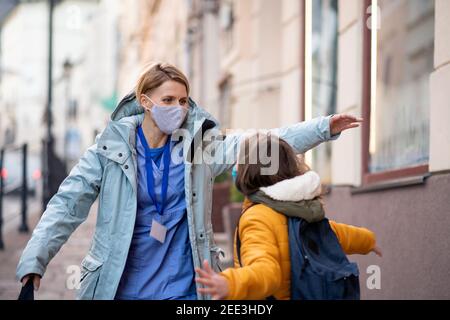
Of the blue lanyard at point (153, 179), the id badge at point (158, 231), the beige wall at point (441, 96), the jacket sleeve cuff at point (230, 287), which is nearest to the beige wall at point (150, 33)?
the beige wall at point (441, 96)

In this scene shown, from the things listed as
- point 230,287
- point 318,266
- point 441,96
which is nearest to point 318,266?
point 318,266

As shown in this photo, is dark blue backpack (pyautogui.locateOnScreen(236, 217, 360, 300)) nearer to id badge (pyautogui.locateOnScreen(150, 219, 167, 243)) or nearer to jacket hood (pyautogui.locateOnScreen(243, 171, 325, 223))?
jacket hood (pyautogui.locateOnScreen(243, 171, 325, 223))

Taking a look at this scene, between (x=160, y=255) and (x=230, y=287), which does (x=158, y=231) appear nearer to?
(x=160, y=255)

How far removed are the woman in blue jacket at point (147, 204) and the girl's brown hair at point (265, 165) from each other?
47cm

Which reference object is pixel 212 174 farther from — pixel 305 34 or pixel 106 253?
pixel 305 34

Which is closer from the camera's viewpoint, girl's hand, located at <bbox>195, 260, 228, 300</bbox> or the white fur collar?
girl's hand, located at <bbox>195, 260, 228, 300</bbox>

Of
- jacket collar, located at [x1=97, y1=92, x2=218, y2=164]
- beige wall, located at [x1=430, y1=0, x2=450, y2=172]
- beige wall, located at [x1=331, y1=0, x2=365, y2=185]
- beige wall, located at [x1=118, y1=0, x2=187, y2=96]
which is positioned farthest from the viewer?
beige wall, located at [x1=118, y1=0, x2=187, y2=96]

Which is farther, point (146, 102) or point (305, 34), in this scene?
point (305, 34)

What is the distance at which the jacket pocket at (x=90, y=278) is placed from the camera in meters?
3.53

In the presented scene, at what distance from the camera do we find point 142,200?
356cm

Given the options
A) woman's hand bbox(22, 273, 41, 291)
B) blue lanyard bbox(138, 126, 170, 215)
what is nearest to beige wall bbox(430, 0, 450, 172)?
blue lanyard bbox(138, 126, 170, 215)

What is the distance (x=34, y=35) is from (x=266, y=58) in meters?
76.8

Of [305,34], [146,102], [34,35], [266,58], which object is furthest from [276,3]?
[34,35]

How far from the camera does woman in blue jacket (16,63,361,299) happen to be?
348cm
